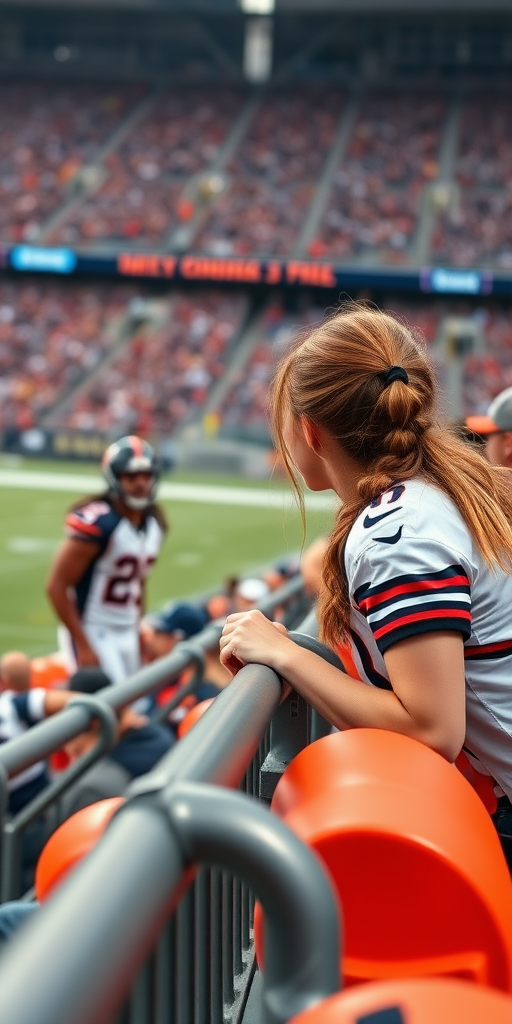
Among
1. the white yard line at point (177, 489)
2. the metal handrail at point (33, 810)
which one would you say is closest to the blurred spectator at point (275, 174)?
the white yard line at point (177, 489)

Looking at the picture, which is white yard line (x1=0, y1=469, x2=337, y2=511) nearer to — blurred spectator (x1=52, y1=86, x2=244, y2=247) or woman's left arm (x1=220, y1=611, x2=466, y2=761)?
blurred spectator (x1=52, y1=86, x2=244, y2=247)

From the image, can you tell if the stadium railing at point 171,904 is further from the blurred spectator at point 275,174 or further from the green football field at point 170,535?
the blurred spectator at point 275,174

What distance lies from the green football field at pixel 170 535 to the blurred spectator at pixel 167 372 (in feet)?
13.1

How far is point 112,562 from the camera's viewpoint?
19.5 feet

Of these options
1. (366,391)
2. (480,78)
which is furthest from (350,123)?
(366,391)

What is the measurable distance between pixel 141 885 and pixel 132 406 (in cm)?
2983

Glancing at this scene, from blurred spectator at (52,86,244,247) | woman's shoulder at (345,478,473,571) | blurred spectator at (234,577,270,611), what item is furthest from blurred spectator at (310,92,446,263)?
woman's shoulder at (345,478,473,571)

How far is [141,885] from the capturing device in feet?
2.63

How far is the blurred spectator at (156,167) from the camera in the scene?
1384 inches

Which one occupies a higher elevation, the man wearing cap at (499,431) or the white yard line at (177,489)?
the man wearing cap at (499,431)

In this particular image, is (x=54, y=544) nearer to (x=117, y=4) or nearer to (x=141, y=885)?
(x=141, y=885)

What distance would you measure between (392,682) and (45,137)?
41558 millimetres

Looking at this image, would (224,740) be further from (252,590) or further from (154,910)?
(252,590)

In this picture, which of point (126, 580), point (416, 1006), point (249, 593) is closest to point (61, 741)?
point (416, 1006)
